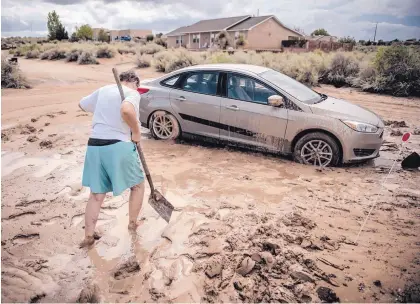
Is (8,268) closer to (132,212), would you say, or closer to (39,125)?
(132,212)

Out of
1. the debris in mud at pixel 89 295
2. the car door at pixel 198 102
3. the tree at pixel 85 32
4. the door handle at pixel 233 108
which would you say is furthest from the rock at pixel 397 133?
the tree at pixel 85 32

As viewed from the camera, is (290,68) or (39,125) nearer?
(39,125)

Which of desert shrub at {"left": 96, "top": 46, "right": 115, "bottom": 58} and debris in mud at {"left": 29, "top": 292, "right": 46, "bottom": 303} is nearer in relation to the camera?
debris in mud at {"left": 29, "top": 292, "right": 46, "bottom": 303}

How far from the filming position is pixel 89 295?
2.74m

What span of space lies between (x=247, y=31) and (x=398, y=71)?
28.9m

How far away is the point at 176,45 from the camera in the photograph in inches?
2024

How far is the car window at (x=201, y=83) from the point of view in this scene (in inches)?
239

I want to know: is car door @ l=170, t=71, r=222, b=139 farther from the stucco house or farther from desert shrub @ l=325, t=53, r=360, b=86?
the stucco house

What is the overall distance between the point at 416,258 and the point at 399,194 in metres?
1.67

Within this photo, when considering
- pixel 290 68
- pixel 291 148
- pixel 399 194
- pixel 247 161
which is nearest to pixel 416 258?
pixel 399 194

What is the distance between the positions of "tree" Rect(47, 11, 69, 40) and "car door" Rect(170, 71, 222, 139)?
6118 centimetres

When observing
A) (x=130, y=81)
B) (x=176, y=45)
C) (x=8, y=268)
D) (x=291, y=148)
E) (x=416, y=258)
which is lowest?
(x=8, y=268)

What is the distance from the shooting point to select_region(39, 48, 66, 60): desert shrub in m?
27.0

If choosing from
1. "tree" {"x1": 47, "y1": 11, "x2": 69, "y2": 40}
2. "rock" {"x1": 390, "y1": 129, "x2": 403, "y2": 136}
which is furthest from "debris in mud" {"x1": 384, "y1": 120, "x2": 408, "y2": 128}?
"tree" {"x1": 47, "y1": 11, "x2": 69, "y2": 40}
